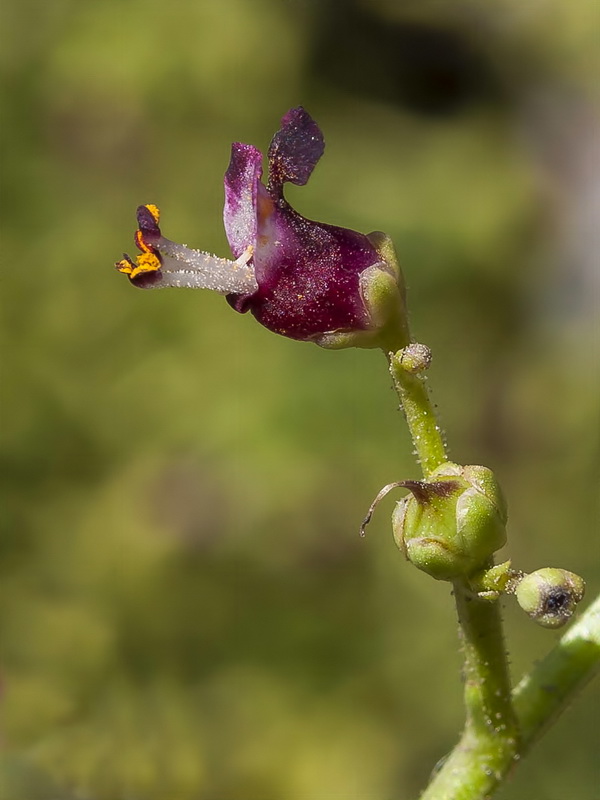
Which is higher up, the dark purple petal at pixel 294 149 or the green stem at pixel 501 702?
the dark purple petal at pixel 294 149

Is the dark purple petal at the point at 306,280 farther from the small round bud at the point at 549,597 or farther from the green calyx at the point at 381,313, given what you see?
the small round bud at the point at 549,597

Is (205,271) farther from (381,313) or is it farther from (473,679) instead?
(473,679)

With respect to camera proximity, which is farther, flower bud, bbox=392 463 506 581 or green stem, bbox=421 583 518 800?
green stem, bbox=421 583 518 800

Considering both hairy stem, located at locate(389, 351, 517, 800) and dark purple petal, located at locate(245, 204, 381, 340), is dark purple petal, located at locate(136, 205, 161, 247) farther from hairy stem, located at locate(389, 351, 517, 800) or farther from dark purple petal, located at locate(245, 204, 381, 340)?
hairy stem, located at locate(389, 351, 517, 800)

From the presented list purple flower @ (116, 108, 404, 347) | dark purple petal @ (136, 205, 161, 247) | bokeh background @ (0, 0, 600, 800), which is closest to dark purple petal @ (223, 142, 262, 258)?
purple flower @ (116, 108, 404, 347)

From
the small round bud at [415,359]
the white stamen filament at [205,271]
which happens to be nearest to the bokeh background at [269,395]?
the white stamen filament at [205,271]
